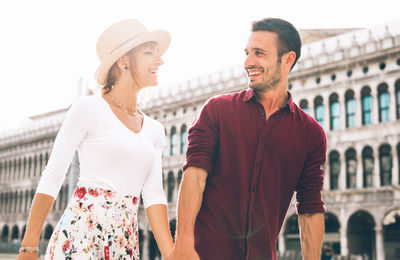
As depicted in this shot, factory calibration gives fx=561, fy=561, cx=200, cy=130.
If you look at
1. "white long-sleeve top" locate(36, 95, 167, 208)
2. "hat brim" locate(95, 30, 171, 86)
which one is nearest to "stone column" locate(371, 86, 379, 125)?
"hat brim" locate(95, 30, 171, 86)

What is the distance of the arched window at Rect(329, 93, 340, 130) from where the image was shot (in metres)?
29.4

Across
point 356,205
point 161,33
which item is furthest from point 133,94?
point 356,205

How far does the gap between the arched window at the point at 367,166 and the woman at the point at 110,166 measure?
2576cm

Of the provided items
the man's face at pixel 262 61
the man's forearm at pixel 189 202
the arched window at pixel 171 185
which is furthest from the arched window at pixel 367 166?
the man's forearm at pixel 189 202

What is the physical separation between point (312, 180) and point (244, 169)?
471 millimetres

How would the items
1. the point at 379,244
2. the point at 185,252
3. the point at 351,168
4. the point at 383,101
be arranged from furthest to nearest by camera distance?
1. the point at 351,168
2. the point at 383,101
3. the point at 379,244
4. the point at 185,252

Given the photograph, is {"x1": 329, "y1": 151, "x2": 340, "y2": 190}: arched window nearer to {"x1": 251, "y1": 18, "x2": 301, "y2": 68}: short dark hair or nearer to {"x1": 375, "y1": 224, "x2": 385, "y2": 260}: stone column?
{"x1": 375, "y1": 224, "x2": 385, "y2": 260}: stone column

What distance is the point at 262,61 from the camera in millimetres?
2719

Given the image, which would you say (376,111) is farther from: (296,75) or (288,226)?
(288,226)

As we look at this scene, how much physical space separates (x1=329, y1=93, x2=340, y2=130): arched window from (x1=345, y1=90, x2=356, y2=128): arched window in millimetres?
548

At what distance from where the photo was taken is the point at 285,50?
109 inches

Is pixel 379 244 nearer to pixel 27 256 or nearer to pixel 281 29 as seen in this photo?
pixel 281 29

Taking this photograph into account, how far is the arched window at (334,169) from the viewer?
28.7 metres

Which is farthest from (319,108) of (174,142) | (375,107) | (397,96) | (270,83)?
(270,83)
